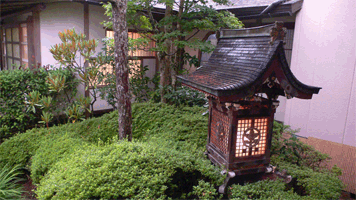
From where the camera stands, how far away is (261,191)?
13.1ft

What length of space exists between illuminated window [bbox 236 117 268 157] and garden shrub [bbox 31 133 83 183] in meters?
3.34

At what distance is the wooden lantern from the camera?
3719 mm

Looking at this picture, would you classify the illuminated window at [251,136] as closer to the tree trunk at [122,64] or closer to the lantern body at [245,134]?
the lantern body at [245,134]

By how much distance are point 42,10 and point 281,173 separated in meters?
8.54

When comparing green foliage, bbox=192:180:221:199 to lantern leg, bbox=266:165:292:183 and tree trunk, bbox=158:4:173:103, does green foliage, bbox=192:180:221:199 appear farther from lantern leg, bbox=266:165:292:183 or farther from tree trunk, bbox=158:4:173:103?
tree trunk, bbox=158:4:173:103

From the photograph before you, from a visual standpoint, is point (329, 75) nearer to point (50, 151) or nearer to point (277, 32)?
point (277, 32)

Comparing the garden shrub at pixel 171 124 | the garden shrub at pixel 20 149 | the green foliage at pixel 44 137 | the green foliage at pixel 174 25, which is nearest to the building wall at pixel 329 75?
the green foliage at pixel 174 25

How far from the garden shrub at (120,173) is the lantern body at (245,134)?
0.41 metres

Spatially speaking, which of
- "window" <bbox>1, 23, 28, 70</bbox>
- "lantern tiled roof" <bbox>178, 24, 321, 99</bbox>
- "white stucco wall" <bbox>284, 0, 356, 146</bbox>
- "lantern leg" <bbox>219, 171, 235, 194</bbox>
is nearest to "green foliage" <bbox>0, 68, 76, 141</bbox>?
"window" <bbox>1, 23, 28, 70</bbox>

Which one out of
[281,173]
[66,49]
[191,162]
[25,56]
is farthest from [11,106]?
[281,173]

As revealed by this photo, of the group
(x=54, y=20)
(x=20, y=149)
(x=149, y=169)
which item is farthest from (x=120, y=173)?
(x=54, y=20)

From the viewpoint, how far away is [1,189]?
4.96m

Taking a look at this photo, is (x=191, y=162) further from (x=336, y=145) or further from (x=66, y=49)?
(x=66, y=49)

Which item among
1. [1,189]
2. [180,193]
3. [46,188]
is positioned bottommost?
[1,189]
